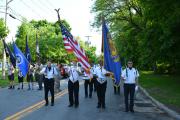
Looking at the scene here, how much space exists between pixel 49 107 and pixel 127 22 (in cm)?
3678

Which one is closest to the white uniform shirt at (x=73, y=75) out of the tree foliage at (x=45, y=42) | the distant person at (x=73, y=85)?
the distant person at (x=73, y=85)

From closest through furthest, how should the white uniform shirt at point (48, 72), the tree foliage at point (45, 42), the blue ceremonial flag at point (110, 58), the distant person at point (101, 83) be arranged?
the blue ceremonial flag at point (110, 58) → the distant person at point (101, 83) → the white uniform shirt at point (48, 72) → the tree foliage at point (45, 42)

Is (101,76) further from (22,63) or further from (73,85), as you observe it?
(22,63)

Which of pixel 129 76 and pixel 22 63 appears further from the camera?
pixel 22 63

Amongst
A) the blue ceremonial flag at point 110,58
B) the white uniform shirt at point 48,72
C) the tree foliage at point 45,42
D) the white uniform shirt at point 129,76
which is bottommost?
the white uniform shirt at point 129,76

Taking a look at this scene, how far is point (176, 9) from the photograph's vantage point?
81.6ft

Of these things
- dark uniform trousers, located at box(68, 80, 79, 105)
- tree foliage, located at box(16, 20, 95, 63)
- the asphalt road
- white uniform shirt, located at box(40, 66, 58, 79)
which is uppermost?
tree foliage, located at box(16, 20, 95, 63)

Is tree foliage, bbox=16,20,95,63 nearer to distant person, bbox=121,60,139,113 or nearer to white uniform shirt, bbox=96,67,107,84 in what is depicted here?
white uniform shirt, bbox=96,67,107,84

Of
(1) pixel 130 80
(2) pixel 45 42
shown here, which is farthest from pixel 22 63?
(2) pixel 45 42

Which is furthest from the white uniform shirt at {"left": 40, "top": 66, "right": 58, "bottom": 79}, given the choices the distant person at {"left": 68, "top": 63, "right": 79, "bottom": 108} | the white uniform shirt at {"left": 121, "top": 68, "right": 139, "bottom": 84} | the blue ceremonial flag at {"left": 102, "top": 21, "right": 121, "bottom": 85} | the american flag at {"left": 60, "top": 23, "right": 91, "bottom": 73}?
the white uniform shirt at {"left": 121, "top": 68, "right": 139, "bottom": 84}

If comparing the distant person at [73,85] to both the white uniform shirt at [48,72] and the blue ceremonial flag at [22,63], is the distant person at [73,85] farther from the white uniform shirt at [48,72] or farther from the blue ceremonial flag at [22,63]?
the blue ceremonial flag at [22,63]

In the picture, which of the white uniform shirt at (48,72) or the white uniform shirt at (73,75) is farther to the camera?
the white uniform shirt at (48,72)

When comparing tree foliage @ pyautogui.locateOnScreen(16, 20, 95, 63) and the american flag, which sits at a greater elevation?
tree foliage @ pyautogui.locateOnScreen(16, 20, 95, 63)

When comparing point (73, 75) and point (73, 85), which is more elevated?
point (73, 75)
